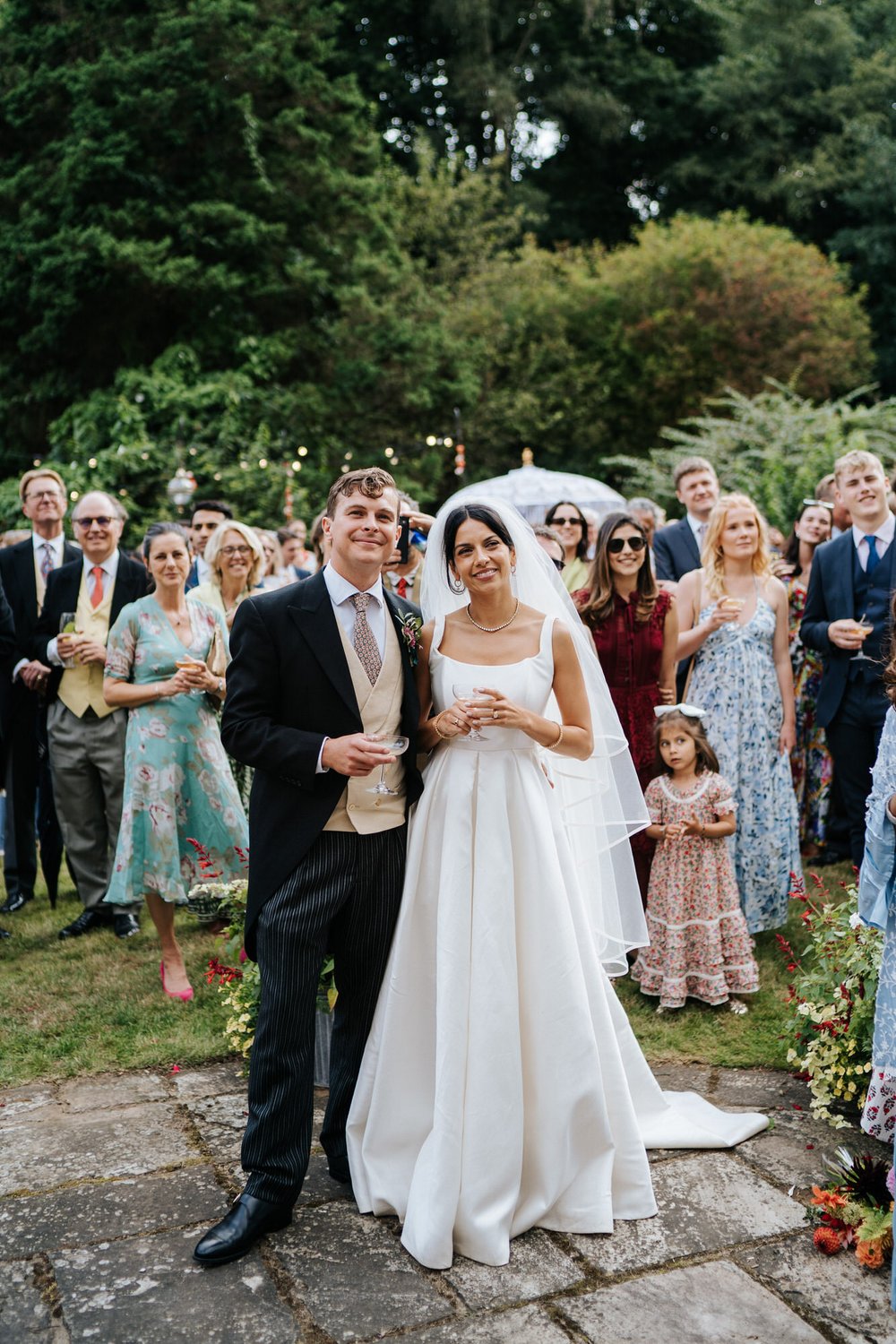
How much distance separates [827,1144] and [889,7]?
106 feet

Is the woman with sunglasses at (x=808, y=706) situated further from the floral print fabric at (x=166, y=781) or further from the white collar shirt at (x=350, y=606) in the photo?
the white collar shirt at (x=350, y=606)

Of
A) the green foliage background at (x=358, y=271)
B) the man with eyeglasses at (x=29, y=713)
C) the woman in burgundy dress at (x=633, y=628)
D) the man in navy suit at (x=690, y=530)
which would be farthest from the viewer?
the green foliage background at (x=358, y=271)

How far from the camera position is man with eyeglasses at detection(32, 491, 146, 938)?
6359 mm

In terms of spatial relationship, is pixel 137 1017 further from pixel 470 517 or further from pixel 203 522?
pixel 203 522

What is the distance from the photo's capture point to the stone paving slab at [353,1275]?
307 centimetres

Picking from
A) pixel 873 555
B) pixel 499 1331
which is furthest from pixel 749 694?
pixel 499 1331

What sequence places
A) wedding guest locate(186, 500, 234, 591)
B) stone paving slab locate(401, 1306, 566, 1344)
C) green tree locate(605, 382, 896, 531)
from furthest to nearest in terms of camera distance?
green tree locate(605, 382, 896, 531) → wedding guest locate(186, 500, 234, 591) → stone paving slab locate(401, 1306, 566, 1344)

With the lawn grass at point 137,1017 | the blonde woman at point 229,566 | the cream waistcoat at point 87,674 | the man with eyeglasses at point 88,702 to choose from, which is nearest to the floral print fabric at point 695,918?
the lawn grass at point 137,1017

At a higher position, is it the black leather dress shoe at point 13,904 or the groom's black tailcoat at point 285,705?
the groom's black tailcoat at point 285,705

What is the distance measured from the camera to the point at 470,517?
3.69 metres

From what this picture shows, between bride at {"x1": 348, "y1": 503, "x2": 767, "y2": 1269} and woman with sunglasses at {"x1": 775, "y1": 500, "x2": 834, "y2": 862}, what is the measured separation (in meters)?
4.07

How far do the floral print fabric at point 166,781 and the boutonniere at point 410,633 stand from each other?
2173 millimetres

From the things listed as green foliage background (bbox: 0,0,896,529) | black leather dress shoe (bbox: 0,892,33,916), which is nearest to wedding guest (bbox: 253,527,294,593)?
black leather dress shoe (bbox: 0,892,33,916)

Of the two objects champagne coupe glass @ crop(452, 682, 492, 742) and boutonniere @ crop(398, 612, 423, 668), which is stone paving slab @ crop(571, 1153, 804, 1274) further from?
boutonniere @ crop(398, 612, 423, 668)
